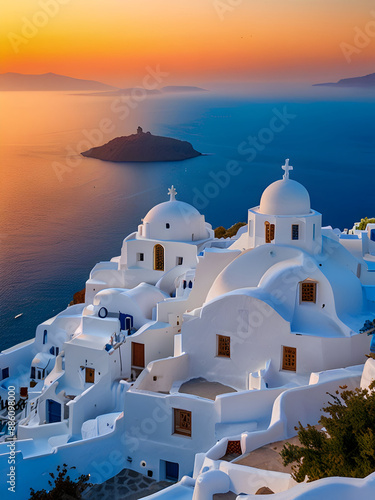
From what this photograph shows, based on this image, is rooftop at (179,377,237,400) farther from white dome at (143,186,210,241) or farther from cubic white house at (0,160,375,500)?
white dome at (143,186,210,241)

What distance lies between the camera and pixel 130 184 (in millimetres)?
58500

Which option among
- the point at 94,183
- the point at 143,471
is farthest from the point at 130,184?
the point at 143,471

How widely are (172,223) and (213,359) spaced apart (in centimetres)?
870

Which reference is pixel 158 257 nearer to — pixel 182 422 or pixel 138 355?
pixel 138 355

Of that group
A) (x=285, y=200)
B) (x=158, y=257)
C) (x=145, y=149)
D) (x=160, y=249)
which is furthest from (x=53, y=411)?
(x=145, y=149)

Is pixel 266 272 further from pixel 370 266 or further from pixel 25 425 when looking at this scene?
pixel 25 425

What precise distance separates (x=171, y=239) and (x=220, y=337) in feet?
26.5

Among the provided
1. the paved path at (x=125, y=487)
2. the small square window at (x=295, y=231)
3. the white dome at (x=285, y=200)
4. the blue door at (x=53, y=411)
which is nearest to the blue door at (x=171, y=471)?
the paved path at (x=125, y=487)

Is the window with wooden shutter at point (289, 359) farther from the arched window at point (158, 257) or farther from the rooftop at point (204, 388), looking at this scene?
the arched window at point (158, 257)

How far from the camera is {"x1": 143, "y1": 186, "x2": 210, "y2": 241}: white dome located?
27.1 m

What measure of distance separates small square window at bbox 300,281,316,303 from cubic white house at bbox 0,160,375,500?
34mm

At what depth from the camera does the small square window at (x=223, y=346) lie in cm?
1986

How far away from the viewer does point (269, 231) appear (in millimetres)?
21703

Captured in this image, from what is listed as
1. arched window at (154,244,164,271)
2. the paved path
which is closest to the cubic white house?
the paved path
